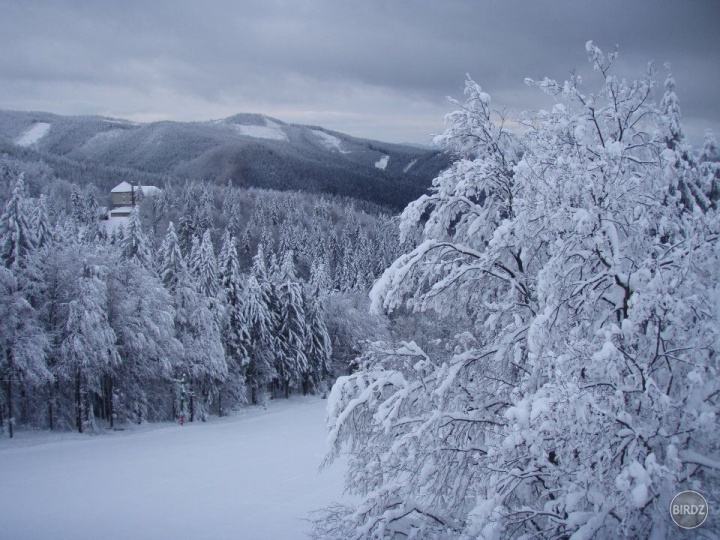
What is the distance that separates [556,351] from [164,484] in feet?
75.6

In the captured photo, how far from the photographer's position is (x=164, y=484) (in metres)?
22.9

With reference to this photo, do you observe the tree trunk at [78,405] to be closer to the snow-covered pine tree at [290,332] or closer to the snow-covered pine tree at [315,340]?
the snow-covered pine tree at [290,332]

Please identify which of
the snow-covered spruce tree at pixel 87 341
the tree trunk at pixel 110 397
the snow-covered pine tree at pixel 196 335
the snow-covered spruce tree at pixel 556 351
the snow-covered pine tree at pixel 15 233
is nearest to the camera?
the snow-covered spruce tree at pixel 556 351

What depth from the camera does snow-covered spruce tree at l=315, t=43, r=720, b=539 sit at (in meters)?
3.84

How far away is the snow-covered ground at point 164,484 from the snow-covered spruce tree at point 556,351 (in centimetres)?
646

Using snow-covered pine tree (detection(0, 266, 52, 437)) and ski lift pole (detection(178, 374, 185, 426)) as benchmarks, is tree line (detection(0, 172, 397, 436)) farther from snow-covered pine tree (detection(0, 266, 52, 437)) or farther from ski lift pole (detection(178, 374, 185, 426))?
ski lift pole (detection(178, 374, 185, 426))

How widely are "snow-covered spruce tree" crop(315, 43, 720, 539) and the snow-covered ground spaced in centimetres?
646

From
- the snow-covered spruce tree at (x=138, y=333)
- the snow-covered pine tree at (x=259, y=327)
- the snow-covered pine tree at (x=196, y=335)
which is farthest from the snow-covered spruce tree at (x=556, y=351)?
the snow-covered pine tree at (x=259, y=327)

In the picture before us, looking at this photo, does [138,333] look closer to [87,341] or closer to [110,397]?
[87,341]

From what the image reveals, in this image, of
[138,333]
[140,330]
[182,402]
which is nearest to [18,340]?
[138,333]

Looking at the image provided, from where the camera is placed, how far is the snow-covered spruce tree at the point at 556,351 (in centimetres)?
384

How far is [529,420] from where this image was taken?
4.16 m

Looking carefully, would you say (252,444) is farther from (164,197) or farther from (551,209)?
(164,197)

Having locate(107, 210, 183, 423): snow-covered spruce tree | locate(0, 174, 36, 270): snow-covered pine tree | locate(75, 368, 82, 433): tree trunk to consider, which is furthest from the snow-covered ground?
locate(0, 174, 36, 270): snow-covered pine tree
